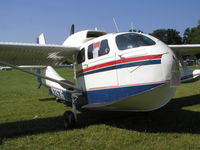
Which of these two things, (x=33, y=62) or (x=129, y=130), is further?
(x=33, y=62)

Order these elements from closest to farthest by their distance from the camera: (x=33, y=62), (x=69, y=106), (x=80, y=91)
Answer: (x=80, y=91) → (x=33, y=62) → (x=69, y=106)

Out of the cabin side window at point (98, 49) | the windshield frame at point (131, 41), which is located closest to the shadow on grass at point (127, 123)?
the cabin side window at point (98, 49)

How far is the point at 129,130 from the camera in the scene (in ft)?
17.4

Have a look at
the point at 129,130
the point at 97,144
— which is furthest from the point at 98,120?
the point at 97,144

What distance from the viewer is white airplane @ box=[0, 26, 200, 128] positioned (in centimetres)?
428

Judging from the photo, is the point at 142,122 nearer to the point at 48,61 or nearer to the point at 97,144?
the point at 97,144

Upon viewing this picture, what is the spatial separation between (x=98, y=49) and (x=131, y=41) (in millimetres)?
1072

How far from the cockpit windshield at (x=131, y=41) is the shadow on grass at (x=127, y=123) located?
82.1 inches

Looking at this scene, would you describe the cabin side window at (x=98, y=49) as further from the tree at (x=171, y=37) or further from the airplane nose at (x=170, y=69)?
the tree at (x=171, y=37)

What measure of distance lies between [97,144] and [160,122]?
2.29 m

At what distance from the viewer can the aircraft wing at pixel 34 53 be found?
6.20 m

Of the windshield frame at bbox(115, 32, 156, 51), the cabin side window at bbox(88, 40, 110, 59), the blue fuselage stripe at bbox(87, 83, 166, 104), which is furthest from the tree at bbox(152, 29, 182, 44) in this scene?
the windshield frame at bbox(115, 32, 156, 51)

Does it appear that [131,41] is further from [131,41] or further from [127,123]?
[127,123]

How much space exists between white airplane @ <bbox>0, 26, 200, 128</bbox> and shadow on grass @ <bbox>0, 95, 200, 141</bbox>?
676 mm
